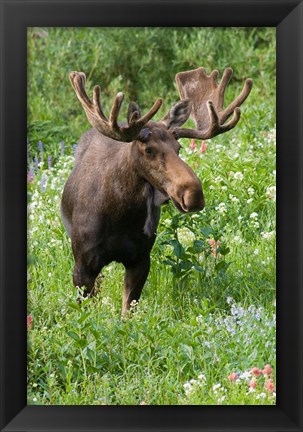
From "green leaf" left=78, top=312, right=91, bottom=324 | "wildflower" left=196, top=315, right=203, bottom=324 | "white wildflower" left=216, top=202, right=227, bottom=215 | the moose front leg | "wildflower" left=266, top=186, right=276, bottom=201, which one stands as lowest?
"wildflower" left=196, top=315, right=203, bottom=324

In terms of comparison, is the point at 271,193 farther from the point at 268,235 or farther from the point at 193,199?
the point at 193,199

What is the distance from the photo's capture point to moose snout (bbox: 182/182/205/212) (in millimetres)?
6645

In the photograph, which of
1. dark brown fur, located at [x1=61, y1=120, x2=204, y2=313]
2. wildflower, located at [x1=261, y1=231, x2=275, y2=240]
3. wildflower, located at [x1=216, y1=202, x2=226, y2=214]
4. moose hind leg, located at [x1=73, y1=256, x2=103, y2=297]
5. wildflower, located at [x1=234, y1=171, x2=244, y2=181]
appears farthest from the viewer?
wildflower, located at [x1=234, y1=171, x2=244, y2=181]

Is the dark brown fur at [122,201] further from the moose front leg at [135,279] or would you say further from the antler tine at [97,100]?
the antler tine at [97,100]

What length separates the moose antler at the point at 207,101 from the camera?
7.00 metres

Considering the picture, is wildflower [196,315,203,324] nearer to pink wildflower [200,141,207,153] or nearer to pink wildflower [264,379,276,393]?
pink wildflower [264,379,276,393]

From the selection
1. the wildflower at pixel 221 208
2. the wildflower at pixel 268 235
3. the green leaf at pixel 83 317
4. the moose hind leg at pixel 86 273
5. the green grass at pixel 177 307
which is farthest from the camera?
the wildflower at pixel 221 208

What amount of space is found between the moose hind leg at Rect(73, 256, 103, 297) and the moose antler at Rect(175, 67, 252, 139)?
3.21 feet

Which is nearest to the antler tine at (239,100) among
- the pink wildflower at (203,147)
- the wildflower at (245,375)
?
the wildflower at (245,375)

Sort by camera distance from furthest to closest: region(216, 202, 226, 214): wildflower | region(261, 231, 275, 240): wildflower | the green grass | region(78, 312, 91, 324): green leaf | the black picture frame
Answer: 1. region(216, 202, 226, 214): wildflower
2. region(261, 231, 275, 240): wildflower
3. region(78, 312, 91, 324): green leaf
4. the green grass
5. the black picture frame

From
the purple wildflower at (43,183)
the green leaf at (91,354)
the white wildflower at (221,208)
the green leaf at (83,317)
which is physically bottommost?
the green leaf at (91,354)

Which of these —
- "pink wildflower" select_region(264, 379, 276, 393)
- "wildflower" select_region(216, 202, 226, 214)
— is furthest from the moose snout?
"wildflower" select_region(216, 202, 226, 214)
